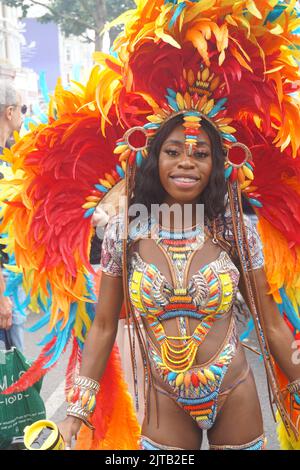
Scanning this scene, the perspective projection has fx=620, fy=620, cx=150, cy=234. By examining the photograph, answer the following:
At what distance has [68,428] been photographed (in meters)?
1.95

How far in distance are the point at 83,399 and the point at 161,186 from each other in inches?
28.8

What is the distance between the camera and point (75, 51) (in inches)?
827

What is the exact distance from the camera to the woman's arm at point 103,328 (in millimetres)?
2059

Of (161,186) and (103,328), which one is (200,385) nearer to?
(103,328)

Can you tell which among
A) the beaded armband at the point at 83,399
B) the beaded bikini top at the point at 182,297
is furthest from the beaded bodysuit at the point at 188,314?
the beaded armband at the point at 83,399

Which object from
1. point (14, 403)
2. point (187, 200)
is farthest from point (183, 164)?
point (14, 403)

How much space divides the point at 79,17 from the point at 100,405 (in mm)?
14479

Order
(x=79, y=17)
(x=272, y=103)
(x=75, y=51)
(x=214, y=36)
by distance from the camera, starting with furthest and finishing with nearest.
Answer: (x=75, y=51)
(x=79, y=17)
(x=272, y=103)
(x=214, y=36)

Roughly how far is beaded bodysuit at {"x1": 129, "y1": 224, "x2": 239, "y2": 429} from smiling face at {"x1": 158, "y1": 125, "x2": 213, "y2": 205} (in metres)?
0.19

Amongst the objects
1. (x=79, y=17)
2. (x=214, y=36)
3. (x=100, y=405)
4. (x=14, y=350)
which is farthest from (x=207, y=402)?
(x=79, y=17)

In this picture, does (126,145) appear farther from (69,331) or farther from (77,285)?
(69,331)

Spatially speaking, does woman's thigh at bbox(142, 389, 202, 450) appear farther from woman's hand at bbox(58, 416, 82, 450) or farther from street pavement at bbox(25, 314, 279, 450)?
street pavement at bbox(25, 314, 279, 450)

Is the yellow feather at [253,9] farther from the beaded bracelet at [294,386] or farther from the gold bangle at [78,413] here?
the gold bangle at [78,413]

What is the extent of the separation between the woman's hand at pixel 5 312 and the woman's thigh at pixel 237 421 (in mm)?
1377
